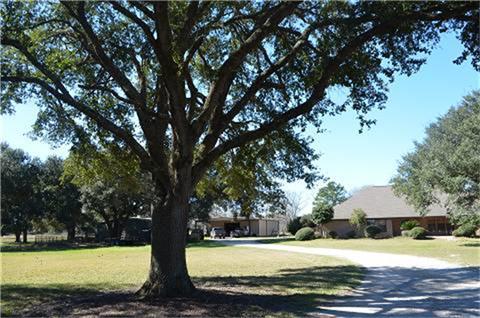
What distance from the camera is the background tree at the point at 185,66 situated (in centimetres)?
1102

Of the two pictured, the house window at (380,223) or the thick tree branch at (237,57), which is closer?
the thick tree branch at (237,57)

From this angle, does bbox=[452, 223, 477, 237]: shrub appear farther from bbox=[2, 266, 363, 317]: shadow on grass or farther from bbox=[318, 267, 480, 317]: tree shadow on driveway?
bbox=[2, 266, 363, 317]: shadow on grass

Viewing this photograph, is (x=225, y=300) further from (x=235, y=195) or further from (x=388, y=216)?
(x=388, y=216)

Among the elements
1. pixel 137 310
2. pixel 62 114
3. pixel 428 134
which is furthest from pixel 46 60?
pixel 428 134

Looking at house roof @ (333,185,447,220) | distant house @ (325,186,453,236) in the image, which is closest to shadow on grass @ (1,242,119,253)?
distant house @ (325,186,453,236)

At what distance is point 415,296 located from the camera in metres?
12.3

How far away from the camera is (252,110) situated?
16766 millimetres

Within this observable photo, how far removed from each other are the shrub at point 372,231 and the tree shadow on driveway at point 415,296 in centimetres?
3343

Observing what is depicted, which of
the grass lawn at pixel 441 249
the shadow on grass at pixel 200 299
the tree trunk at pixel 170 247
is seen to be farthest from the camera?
the grass lawn at pixel 441 249

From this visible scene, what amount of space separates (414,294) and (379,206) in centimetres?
4594

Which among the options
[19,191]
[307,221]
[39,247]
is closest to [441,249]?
[307,221]

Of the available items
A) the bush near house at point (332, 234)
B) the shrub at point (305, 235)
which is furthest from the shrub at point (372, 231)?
the shrub at point (305, 235)

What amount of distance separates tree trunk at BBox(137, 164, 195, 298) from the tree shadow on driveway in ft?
11.1

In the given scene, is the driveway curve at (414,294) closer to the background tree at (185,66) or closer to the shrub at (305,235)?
the background tree at (185,66)
